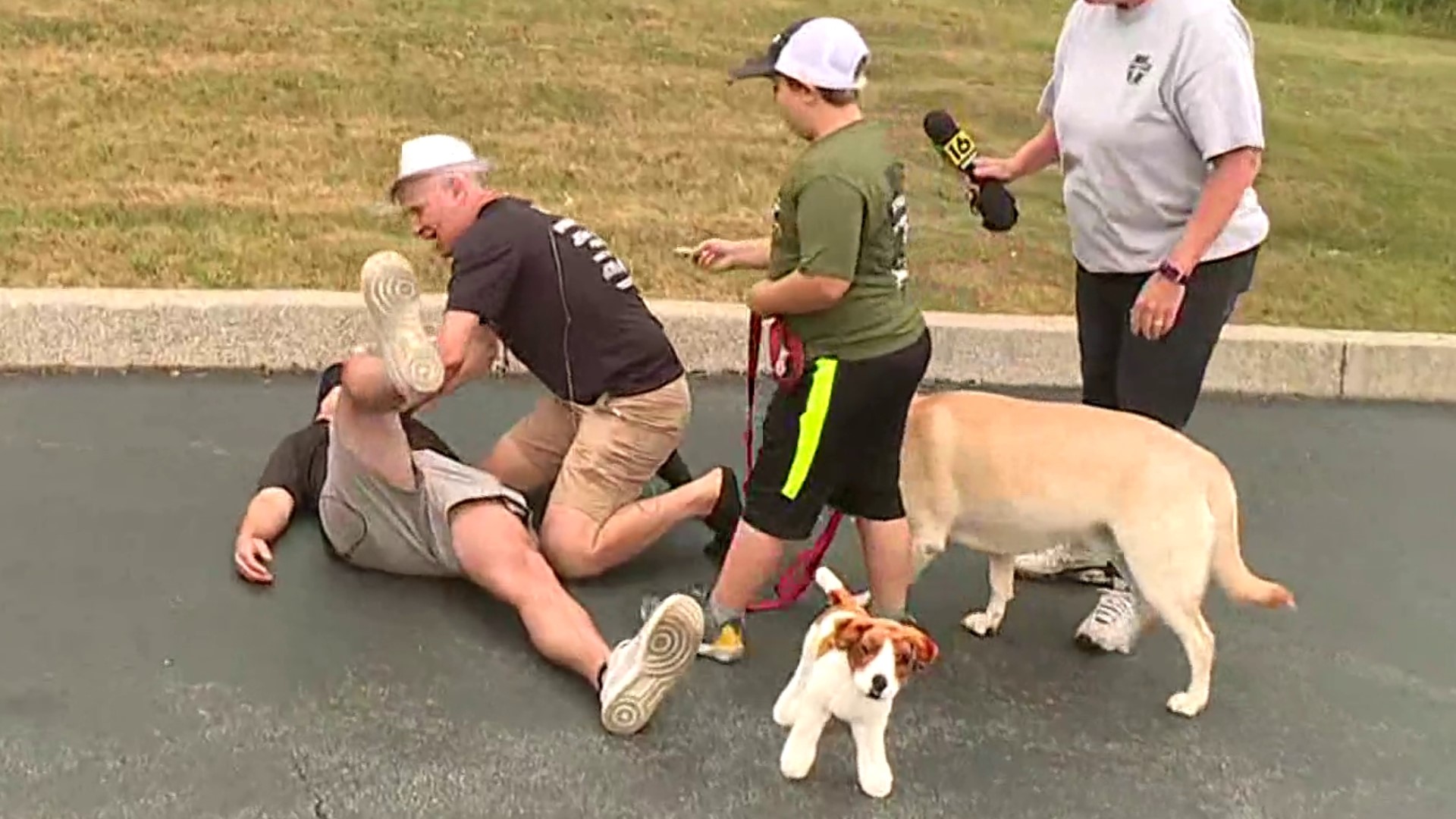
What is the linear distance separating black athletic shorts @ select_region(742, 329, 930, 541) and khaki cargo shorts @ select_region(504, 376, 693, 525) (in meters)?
0.54

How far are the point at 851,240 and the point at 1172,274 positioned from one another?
33.6 inches

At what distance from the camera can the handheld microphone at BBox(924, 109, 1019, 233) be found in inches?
190

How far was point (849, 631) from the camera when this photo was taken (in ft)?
11.7

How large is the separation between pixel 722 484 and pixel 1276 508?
6.42 feet

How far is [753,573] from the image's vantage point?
14.0ft

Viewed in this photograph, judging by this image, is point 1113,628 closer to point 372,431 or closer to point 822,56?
point 822,56

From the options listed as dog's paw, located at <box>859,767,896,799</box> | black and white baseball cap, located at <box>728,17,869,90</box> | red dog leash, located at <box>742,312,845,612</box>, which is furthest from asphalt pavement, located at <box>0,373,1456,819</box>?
black and white baseball cap, located at <box>728,17,869,90</box>

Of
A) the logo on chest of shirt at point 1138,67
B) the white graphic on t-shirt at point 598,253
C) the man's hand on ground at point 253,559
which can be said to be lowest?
the man's hand on ground at point 253,559

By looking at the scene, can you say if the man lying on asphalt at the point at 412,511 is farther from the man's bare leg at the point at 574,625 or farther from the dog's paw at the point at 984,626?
the dog's paw at the point at 984,626

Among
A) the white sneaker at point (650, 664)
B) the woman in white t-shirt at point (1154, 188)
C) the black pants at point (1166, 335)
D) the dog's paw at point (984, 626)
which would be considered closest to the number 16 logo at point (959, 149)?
the woman in white t-shirt at point (1154, 188)

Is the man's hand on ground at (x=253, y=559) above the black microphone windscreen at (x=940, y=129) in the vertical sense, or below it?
below

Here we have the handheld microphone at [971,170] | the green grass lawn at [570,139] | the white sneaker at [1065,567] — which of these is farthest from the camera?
the green grass lawn at [570,139]

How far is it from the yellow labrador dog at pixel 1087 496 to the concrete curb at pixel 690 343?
7.84 feet

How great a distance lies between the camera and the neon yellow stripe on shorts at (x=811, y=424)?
13.5ft
